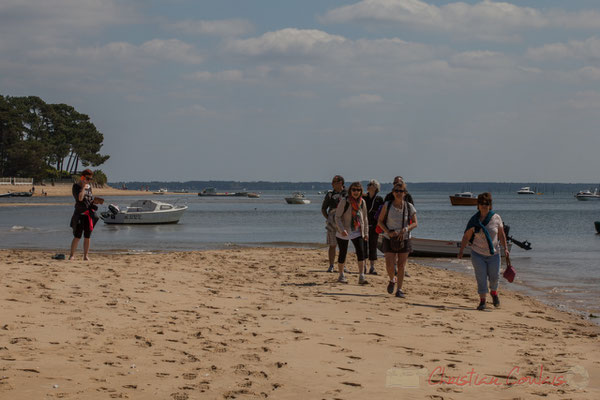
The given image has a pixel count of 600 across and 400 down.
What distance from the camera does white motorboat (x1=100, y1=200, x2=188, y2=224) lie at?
4178 centimetres

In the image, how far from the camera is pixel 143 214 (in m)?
42.0

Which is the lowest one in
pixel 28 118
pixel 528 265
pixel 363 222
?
pixel 528 265

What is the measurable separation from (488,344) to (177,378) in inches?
159

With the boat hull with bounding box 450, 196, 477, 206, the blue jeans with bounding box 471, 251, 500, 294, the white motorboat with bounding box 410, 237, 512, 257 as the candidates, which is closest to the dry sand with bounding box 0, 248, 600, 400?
the blue jeans with bounding box 471, 251, 500, 294

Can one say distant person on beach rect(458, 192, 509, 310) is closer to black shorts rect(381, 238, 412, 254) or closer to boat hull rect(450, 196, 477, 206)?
black shorts rect(381, 238, 412, 254)

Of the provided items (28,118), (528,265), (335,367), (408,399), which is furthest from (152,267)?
(28,118)

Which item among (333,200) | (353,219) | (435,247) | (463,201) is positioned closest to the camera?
(353,219)

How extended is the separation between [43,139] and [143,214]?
3779 inches

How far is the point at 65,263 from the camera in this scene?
43.7 ft

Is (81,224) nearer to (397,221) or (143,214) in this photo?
(397,221)

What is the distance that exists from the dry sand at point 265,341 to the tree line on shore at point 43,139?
10963 centimetres

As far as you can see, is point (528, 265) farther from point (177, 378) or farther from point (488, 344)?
point (177, 378)

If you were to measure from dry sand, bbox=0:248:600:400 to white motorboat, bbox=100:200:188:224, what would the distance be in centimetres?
2947

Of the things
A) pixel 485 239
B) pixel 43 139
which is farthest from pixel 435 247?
pixel 43 139
